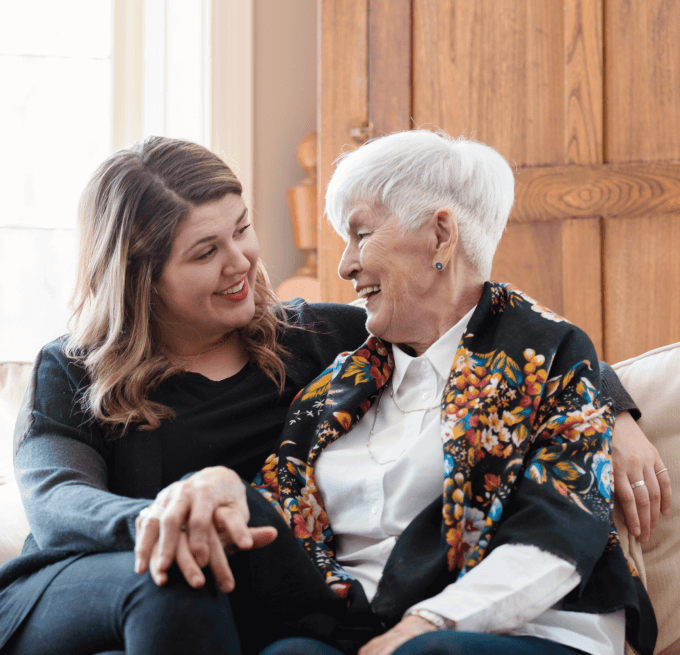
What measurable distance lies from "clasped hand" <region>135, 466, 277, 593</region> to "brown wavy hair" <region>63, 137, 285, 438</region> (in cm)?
43

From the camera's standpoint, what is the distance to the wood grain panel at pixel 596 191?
7.18ft

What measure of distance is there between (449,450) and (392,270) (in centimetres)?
33

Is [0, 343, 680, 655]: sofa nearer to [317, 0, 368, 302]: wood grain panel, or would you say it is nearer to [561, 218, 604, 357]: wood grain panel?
[561, 218, 604, 357]: wood grain panel

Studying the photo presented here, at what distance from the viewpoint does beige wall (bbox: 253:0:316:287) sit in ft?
9.27

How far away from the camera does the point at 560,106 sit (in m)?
2.25

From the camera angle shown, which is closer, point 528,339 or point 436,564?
point 436,564

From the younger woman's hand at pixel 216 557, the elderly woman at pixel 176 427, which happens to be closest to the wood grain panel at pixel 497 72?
the elderly woman at pixel 176 427

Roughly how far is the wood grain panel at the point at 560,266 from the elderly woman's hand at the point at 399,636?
144cm

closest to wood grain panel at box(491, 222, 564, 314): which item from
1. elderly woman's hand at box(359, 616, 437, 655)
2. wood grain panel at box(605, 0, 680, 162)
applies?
wood grain panel at box(605, 0, 680, 162)

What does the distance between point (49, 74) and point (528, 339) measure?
85.7 inches

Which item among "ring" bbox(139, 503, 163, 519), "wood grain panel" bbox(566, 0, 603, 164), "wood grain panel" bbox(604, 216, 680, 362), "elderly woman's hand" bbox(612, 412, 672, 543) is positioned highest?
"wood grain panel" bbox(566, 0, 603, 164)

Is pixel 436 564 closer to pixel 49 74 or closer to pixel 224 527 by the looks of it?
pixel 224 527

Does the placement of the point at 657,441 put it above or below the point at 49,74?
below

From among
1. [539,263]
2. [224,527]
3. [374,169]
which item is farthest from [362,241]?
[539,263]
